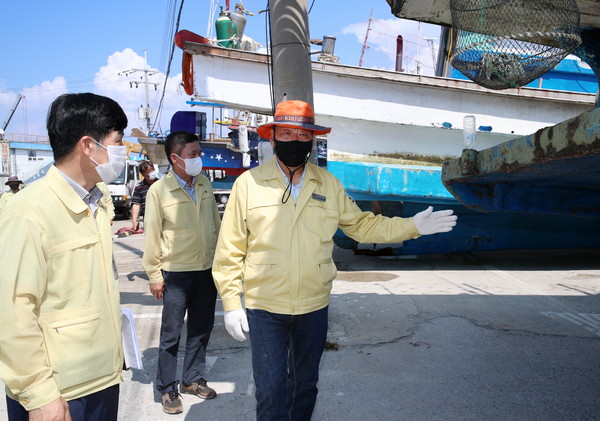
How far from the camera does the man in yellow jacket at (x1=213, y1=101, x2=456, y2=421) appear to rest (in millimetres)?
2439

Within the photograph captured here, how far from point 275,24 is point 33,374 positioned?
11.2 feet

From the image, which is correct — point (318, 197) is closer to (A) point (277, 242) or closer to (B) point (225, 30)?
(A) point (277, 242)

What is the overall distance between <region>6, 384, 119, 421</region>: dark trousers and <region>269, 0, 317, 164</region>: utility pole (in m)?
2.69

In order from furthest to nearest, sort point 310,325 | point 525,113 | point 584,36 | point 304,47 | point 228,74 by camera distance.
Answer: point 525,113 < point 228,74 < point 304,47 < point 584,36 < point 310,325

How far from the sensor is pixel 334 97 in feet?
27.5

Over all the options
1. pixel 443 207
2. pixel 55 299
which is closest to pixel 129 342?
pixel 55 299

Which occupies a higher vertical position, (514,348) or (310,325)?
(310,325)

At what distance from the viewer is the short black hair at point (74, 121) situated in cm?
177

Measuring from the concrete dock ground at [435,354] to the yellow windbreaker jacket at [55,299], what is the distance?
1708 mm

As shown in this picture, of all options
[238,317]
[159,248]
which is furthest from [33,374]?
[159,248]

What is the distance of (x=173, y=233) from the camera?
347 centimetres

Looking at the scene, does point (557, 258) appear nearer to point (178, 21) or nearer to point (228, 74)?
point (228, 74)

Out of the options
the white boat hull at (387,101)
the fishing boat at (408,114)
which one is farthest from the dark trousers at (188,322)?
the white boat hull at (387,101)

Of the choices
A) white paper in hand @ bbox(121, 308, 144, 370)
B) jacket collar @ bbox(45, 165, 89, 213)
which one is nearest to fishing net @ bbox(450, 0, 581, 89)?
jacket collar @ bbox(45, 165, 89, 213)
